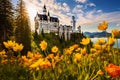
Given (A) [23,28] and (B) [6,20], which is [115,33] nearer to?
(B) [6,20]

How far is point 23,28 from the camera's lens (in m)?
58.8

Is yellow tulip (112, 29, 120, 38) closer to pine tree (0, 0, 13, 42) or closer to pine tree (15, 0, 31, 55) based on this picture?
pine tree (0, 0, 13, 42)

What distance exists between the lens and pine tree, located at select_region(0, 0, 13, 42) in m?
50.5

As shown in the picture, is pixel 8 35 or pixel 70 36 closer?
pixel 8 35

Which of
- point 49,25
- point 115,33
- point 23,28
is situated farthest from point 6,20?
point 49,25

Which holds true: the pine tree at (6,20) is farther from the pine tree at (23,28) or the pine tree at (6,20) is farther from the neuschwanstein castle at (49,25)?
the neuschwanstein castle at (49,25)

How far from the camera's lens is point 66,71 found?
533 cm

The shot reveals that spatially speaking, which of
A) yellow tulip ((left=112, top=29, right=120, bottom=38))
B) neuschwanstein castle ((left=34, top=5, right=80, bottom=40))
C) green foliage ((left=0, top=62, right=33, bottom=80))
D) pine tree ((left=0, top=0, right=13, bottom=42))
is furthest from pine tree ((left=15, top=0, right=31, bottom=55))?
neuschwanstein castle ((left=34, top=5, right=80, bottom=40))

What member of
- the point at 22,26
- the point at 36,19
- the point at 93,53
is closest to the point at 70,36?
the point at 36,19

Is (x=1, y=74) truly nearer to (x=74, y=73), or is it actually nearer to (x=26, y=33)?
(x=74, y=73)

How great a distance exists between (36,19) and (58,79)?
5576 inches

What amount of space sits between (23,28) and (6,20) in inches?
329

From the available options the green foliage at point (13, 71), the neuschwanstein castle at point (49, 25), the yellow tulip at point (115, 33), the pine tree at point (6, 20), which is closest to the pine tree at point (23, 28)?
the pine tree at point (6, 20)

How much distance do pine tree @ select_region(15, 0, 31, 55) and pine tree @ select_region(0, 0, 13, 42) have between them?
4.73 m
